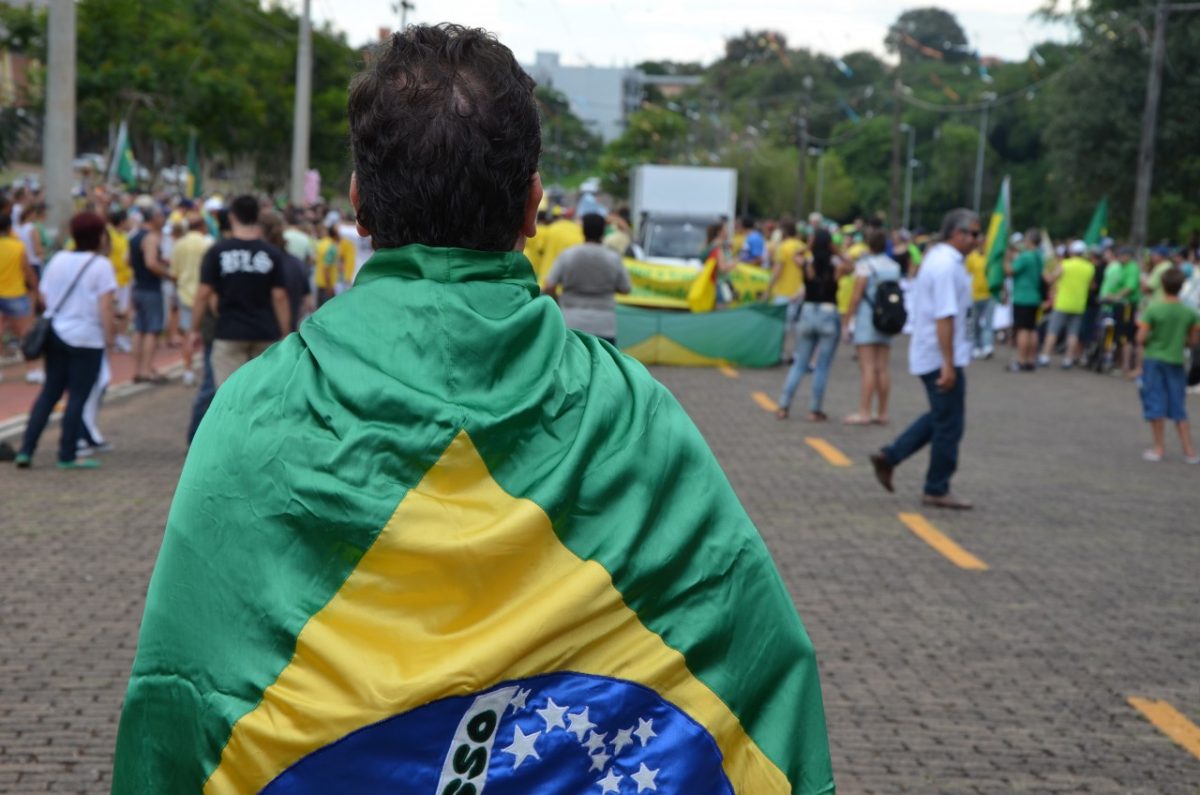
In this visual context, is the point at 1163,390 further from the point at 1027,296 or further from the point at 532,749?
the point at 532,749

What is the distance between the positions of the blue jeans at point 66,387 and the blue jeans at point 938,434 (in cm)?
528

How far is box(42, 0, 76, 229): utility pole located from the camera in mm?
18688

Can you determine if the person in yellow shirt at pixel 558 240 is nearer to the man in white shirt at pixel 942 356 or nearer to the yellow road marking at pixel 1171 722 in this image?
the man in white shirt at pixel 942 356

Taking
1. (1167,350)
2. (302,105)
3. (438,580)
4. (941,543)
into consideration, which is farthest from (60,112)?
(438,580)

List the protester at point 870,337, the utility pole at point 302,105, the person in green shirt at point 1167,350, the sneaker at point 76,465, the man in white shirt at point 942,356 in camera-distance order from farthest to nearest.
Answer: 1. the utility pole at point 302,105
2. the protester at point 870,337
3. the person in green shirt at point 1167,350
4. the sneaker at point 76,465
5. the man in white shirt at point 942,356

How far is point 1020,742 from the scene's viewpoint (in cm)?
584

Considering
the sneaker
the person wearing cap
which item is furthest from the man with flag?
the person wearing cap

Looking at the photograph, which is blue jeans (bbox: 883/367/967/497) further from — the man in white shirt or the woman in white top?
the woman in white top

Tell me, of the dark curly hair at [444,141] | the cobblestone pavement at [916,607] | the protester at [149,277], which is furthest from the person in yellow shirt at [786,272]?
the dark curly hair at [444,141]

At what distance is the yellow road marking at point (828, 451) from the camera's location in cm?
1323

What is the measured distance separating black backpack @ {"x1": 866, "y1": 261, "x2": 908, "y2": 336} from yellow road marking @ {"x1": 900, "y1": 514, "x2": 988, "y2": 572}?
429 centimetres

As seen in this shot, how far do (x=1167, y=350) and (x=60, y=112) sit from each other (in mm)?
12020

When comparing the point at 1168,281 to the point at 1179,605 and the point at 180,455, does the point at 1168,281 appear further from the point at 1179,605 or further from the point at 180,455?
the point at 180,455

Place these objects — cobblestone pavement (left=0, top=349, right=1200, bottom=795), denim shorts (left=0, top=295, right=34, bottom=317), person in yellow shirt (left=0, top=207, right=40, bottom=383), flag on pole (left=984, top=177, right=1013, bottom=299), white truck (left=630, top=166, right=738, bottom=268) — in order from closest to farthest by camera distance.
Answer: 1. cobblestone pavement (left=0, top=349, right=1200, bottom=795)
2. person in yellow shirt (left=0, top=207, right=40, bottom=383)
3. denim shorts (left=0, top=295, right=34, bottom=317)
4. flag on pole (left=984, top=177, right=1013, bottom=299)
5. white truck (left=630, top=166, right=738, bottom=268)
